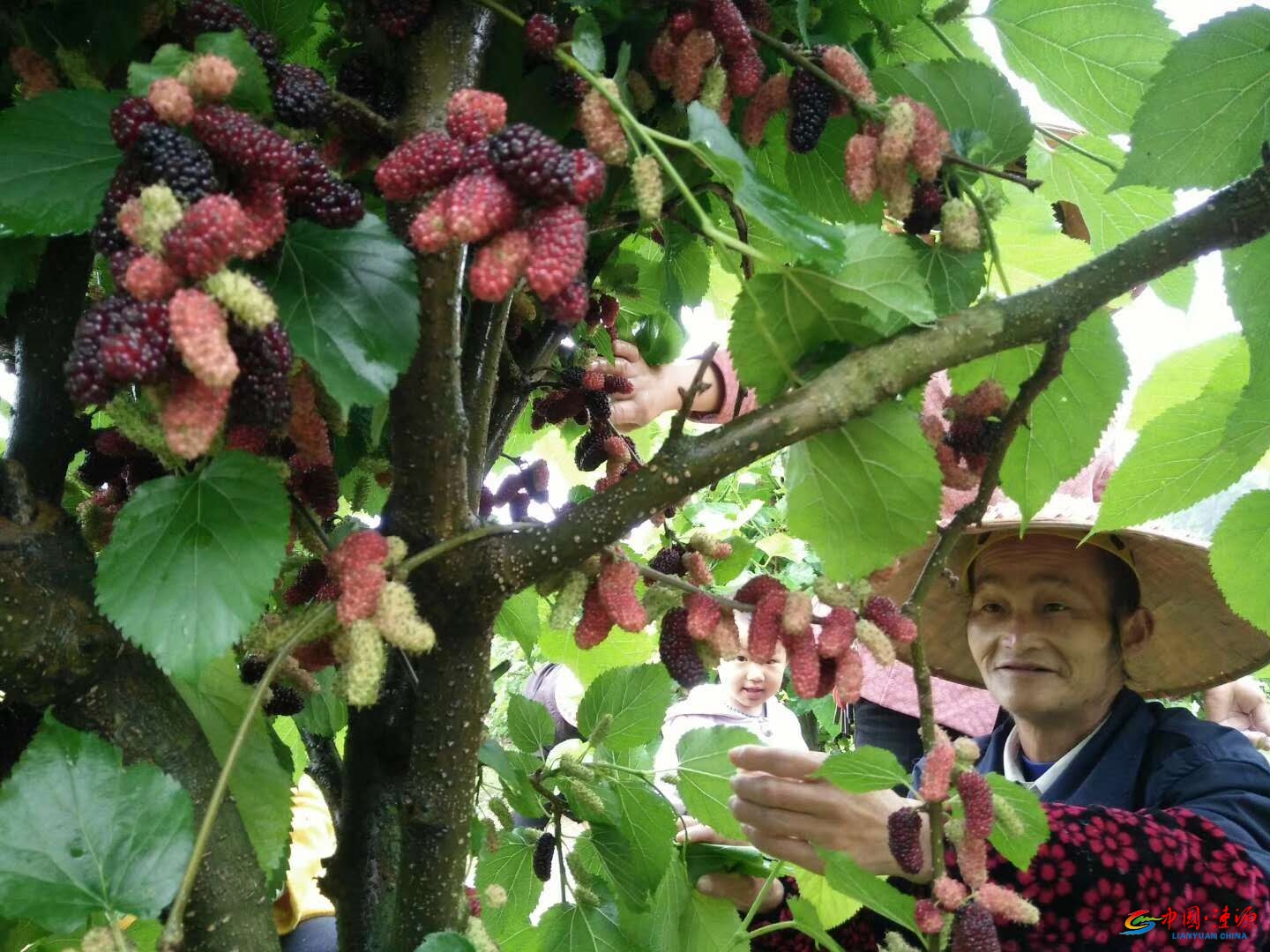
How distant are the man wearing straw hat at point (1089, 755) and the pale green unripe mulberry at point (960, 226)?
557mm

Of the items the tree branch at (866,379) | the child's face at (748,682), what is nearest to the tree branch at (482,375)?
the tree branch at (866,379)

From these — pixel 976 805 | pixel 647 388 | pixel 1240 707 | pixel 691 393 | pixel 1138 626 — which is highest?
pixel 691 393

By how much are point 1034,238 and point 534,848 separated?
676 mm

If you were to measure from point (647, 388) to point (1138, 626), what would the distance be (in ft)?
3.10

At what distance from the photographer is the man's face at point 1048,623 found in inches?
58.7

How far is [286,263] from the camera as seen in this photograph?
1.40ft

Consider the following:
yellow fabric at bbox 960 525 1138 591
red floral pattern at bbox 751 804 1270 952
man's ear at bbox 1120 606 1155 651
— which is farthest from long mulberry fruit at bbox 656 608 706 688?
man's ear at bbox 1120 606 1155 651

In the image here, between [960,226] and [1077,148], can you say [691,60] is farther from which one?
[1077,148]

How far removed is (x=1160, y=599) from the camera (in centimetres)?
154

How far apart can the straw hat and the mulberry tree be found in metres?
0.72

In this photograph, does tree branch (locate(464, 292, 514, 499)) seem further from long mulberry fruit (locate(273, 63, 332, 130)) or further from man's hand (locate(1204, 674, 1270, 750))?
man's hand (locate(1204, 674, 1270, 750))

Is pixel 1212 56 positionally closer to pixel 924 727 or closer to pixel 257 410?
pixel 924 727

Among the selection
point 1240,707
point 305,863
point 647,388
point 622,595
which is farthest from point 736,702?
point 622,595

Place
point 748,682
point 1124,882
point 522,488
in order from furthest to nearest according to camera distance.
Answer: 1. point 748,682
2. point 1124,882
3. point 522,488
